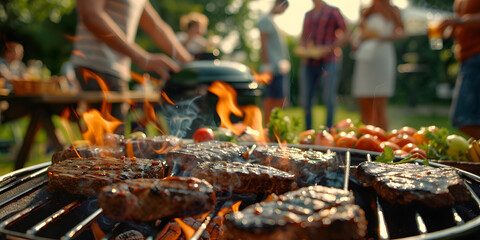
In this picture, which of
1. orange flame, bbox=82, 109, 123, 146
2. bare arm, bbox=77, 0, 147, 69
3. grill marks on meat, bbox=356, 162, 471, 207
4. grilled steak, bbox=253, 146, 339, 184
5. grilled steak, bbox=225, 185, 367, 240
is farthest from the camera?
bare arm, bbox=77, 0, 147, 69

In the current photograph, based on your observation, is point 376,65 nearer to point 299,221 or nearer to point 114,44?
point 114,44

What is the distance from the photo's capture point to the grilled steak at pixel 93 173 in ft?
6.17

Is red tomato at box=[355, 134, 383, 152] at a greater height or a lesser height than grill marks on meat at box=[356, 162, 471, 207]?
lesser

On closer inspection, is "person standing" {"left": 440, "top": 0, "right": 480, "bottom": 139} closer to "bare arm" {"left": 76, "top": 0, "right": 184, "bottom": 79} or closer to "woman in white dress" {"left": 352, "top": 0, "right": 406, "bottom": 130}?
"woman in white dress" {"left": 352, "top": 0, "right": 406, "bottom": 130}

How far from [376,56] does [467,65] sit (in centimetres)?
226

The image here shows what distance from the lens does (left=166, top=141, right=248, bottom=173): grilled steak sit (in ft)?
7.51

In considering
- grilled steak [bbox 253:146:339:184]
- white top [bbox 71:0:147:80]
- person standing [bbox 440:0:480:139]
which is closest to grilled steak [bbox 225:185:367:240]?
grilled steak [bbox 253:146:339:184]

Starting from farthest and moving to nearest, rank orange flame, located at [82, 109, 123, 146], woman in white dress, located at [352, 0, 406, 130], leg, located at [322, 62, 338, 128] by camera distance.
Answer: leg, located at [322, 62, 338, 128] < woman in white dress, located at [352, 0, 406, 130] < orange flame, located at [82, 109, 123, 146]

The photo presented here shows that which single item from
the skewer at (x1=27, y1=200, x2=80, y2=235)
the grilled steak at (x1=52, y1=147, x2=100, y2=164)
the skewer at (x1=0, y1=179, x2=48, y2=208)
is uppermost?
the grilled steak at (x1=52, y1=147, x2=100, y2=164)

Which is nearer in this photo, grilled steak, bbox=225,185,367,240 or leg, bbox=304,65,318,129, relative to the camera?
grilled steak, bbox=225,185,367,240

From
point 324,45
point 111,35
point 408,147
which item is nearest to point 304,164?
point 408,147

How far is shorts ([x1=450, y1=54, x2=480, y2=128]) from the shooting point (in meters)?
4.40

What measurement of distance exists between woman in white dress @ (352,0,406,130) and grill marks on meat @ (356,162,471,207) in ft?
15.9

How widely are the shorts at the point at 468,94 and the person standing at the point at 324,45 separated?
2.75 meters
